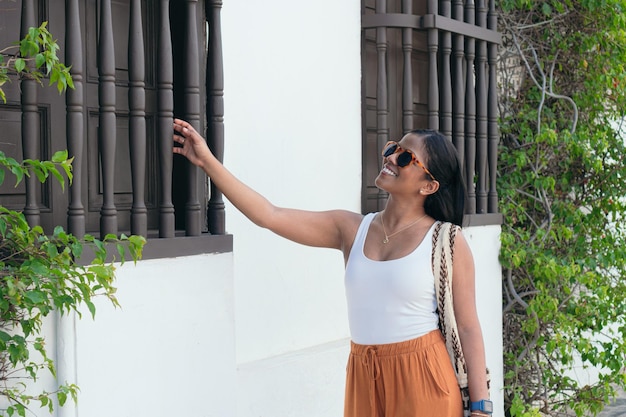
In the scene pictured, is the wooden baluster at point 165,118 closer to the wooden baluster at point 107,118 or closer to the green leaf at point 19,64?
the wooden baluster at point 107,118

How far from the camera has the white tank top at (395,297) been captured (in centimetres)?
342

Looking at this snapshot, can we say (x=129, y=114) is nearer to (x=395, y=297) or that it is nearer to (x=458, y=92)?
(x=395, y=297)

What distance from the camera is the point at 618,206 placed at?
688 centimetres

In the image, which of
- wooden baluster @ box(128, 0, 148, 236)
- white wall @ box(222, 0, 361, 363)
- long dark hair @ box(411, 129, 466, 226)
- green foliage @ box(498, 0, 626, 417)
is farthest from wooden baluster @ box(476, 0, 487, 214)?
wooden baluster @ box(128, 0, 148, 236)

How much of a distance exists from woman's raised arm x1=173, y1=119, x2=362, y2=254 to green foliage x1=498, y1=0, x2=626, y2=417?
293cm

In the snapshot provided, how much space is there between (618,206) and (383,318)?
3960 millimetres

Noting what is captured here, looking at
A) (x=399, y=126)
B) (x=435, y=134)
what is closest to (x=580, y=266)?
(x=399, y=126)

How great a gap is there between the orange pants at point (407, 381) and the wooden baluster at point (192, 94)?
2.94 ft

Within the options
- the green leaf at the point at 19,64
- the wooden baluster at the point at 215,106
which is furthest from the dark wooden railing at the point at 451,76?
the green leaf at the point at 19,64

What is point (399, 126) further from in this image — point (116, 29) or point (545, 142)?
point (116, 29)

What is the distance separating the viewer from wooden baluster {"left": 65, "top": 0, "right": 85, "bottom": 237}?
3361 mm

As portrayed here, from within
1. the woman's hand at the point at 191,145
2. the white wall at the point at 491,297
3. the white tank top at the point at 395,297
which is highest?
the woman's hand at the point at 191,145

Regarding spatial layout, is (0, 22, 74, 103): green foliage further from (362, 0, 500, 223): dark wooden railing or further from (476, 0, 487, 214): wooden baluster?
(476, 0, 487, 214): wooden baluster

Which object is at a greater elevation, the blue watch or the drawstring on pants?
the drawstring on pants
